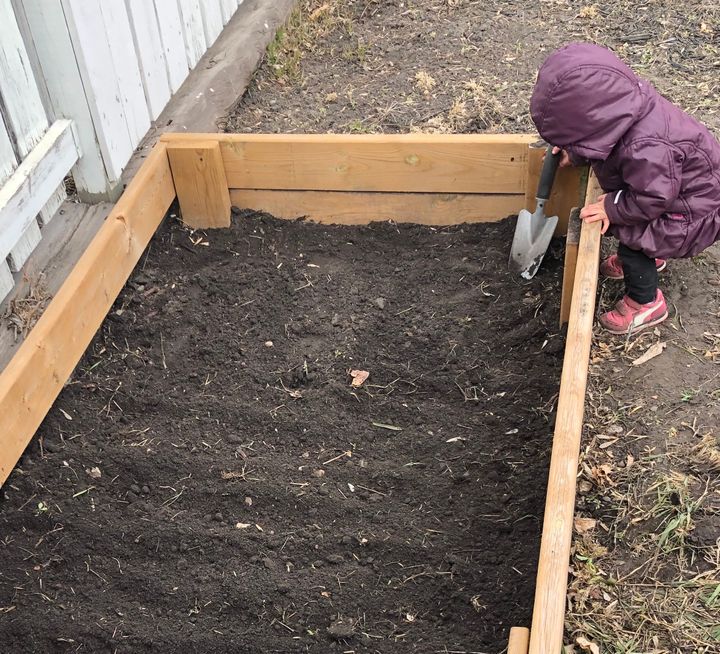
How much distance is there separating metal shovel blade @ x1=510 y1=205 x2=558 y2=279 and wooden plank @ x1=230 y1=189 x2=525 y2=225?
267mm

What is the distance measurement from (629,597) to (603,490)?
39 centimetres

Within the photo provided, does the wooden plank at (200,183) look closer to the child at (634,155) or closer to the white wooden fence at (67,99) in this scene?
the white wooden fence at (67,99)

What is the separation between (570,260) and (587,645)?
1.41 m

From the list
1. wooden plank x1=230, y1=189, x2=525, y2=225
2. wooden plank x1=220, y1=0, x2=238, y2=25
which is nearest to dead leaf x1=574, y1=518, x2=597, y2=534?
wooden plank x1=230, y1=189, x2=525, y2=225

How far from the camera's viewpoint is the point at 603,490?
2973 millimetres

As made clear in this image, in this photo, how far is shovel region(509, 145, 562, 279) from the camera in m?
3.78

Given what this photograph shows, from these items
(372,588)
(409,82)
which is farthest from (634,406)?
(409,82)

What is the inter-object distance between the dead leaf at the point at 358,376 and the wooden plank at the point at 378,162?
3.26 ft

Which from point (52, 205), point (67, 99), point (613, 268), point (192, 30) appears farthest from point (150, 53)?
point (613, 268)

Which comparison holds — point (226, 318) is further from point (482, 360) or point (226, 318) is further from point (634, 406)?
point (634, 406)

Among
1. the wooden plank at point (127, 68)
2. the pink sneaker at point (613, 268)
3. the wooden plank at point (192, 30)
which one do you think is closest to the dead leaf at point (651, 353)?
the pink sneaker at point (613, 268)

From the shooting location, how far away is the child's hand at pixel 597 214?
133 inches

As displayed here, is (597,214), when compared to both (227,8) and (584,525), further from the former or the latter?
(227,8)

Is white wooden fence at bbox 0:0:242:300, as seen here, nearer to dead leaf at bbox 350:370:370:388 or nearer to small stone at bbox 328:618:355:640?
dead leaf at bbox 350:370:370:388
